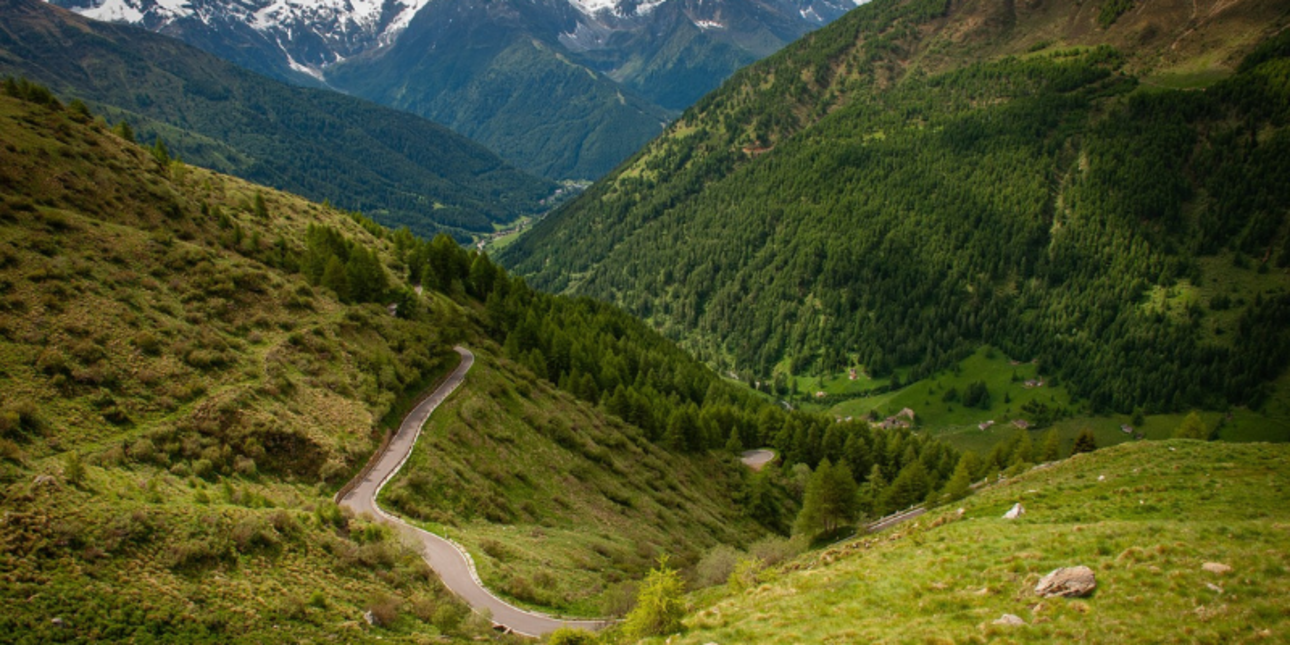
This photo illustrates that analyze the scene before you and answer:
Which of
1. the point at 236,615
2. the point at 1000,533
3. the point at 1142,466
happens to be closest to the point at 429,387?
the point at 236,615

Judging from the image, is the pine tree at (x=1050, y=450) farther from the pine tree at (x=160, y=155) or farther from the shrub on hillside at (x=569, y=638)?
the pine tree at (x=160, y=155)

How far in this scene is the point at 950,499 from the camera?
75.2m

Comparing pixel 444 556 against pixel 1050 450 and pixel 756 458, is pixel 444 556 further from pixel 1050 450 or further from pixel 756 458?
pixel 1050 450

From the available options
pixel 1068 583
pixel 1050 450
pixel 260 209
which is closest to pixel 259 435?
pixel 1068 583

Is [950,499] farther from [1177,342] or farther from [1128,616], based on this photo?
[1177,342]

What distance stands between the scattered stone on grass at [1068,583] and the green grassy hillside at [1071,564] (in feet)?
1.32

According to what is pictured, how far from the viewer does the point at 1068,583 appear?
25.1 m

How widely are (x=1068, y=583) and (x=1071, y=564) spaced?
353 cm

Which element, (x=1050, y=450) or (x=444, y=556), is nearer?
(x=444, y=556)

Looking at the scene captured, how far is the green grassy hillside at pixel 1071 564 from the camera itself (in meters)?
22.0

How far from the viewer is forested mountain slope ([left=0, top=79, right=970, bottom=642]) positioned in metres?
27.2

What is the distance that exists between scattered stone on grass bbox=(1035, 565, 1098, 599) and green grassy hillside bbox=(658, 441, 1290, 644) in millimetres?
403

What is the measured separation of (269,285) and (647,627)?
61102mm

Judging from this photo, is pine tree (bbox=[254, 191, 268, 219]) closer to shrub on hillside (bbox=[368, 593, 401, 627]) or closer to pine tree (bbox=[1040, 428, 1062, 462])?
shrub on hillside (bbox=[368, 593, 401, 627])
